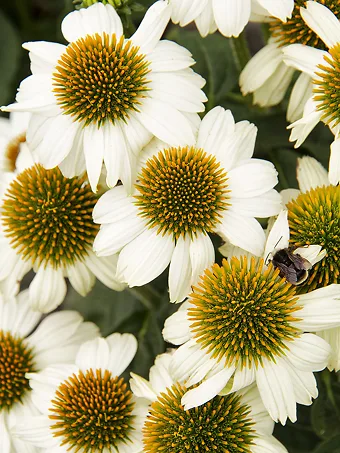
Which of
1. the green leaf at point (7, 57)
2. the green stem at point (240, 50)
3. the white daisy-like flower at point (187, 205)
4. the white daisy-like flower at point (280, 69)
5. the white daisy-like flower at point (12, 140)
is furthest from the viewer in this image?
the green leaf at point (7, 57)

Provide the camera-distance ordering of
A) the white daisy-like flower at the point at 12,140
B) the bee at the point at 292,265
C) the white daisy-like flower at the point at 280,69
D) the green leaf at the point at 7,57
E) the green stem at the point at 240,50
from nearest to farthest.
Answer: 1. the bee at the point at 292,265
2. the white daisy-like flower at the point at 280,69
3. the green stem at the point at 240,50
4. the white daisy-like flower at the point at 12,140
5. the green leaf at the point at 7,57

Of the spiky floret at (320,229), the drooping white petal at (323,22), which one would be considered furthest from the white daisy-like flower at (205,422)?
the drooping white petal at (323,22)

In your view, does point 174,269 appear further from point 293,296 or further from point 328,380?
point 328,380

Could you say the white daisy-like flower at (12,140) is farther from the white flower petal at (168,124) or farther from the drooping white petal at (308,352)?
the drooping white petal at (308,352)

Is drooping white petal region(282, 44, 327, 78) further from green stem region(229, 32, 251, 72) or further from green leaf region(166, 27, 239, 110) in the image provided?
green leaf region(166, 27, 239, 110)

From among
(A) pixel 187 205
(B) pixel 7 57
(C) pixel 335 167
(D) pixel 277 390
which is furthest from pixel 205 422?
(B) pixel 7 57

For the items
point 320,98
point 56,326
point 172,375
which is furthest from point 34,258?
point 320,98
